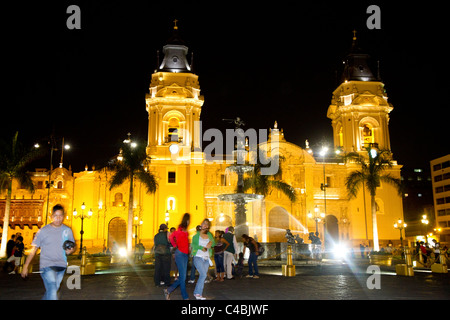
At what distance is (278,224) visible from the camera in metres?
45.8

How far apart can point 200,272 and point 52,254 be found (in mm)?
3365

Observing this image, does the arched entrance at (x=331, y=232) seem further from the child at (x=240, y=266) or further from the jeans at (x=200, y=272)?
the jeans at (x=200, y=272)

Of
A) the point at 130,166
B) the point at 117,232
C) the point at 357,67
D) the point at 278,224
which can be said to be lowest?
the point at 117,232

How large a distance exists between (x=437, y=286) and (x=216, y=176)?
35.3 m

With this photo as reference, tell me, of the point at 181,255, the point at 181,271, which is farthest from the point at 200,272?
the point at 181,255

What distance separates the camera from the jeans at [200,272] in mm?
9195

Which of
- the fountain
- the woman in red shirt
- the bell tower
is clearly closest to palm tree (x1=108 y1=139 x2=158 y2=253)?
the fountain

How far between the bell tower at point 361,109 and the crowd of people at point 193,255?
36325mm

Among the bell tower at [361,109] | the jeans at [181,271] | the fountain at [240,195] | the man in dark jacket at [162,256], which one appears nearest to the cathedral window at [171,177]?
the bell tower at [361,109]

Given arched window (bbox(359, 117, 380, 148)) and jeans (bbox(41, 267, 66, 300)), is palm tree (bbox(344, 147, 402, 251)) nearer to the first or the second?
arched window (bbox(359, 117, 380, 148))

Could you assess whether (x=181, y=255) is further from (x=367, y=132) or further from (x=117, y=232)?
(x=367, y=132)

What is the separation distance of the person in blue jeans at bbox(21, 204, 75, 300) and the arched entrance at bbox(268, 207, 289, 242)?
129 ft
